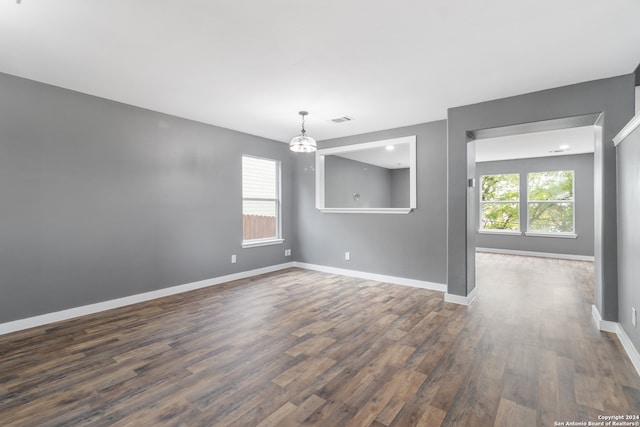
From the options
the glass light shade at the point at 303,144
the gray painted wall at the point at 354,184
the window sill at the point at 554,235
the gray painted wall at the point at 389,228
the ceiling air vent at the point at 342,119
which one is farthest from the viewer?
the window sill at the point at 554,235

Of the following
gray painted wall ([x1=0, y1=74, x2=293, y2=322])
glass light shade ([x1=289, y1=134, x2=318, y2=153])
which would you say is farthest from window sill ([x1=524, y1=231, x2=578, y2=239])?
gray painted wall ([x1=0, y1=74, x2=293, y2=322])

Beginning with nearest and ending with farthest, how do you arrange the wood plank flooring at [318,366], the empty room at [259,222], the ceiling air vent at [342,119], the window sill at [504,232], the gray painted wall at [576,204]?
1. the wood plank flooring at [318,366]
2. the empty room at [259,222]
3. the ceiling air vent at [342,119]
4. the gray painted wall at [576,204]
5. the window sill at [504,232]

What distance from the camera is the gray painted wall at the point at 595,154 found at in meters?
2.97

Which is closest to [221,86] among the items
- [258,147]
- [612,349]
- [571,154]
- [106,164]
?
[106,164]

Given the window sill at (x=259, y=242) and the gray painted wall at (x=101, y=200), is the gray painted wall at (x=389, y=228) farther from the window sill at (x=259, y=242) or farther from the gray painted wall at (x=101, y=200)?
the gray painted wall at (x=101, y=200)

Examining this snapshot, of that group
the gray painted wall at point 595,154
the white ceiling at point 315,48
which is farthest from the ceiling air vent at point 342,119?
the gray painted wall at point 595,154

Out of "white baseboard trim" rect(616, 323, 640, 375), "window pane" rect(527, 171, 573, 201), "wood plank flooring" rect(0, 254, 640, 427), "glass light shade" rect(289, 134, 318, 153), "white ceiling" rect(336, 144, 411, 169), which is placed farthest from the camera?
"window pane" rect(527, 171, 573, 201)

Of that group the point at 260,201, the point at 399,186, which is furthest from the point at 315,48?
the point at 399,186

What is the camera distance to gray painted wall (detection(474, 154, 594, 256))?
23.7 feet

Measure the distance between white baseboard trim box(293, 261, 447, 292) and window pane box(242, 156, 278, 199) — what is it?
1.59 meters

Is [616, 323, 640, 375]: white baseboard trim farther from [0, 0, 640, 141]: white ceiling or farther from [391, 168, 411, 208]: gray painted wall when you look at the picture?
[391, 168, 411, 208]: gray painted wall

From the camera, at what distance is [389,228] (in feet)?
16.4

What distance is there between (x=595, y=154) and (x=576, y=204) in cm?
516

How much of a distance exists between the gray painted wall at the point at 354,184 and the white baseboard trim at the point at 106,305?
8.30 feet
